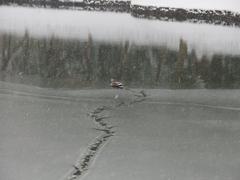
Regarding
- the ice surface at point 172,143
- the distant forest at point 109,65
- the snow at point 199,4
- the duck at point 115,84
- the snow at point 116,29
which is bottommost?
the ice surface at point 172,143

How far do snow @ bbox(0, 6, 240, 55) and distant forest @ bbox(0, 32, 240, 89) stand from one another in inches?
0.8

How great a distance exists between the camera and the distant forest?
1.72m

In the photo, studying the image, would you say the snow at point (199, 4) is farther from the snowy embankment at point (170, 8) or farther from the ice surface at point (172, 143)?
the ice surface at point (172, 143)

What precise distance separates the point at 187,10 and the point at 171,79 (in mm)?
232

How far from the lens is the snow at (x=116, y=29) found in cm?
173

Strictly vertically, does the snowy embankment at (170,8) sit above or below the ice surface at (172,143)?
above

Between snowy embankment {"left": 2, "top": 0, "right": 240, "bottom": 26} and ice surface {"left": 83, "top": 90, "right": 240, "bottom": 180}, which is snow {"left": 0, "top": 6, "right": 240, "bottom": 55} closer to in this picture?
snowy embankment {"left": 2, "top": 0, "right": 240, "bottom": 26}

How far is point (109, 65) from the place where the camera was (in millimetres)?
1754

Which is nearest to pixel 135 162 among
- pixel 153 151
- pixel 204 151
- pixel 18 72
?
pixel 153 151

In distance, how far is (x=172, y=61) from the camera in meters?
1.75

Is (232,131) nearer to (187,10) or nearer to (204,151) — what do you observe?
(204,151)

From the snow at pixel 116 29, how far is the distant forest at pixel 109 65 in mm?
21

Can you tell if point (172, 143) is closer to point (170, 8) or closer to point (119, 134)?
point (119, 134)

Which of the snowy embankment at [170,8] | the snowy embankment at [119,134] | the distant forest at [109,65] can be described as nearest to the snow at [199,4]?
the snowy embankment at [170,8]
